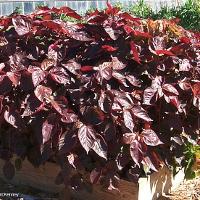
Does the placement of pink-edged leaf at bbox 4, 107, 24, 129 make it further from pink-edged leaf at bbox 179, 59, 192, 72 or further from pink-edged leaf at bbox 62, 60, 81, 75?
pink-edged leaf at bbox 179, 59, 192, 72

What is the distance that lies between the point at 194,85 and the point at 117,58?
518mm

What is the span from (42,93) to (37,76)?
0.11 m

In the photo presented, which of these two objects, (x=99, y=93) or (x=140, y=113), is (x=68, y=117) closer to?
(x=99, y=93)

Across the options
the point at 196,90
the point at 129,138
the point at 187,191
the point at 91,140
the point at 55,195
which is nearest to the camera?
the point at 91,140

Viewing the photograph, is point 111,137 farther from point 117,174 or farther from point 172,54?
point 172,54

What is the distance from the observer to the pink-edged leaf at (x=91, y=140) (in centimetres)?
282

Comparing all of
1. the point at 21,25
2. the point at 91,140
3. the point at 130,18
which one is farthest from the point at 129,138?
the point at 21,25

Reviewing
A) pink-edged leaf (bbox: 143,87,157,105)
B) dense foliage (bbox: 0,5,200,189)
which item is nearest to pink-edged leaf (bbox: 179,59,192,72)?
dense foliage (bbox: 0,5,200,189)

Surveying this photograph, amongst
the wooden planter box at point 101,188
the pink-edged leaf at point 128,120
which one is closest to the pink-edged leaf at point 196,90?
the pink-edged leaf at point 128,120

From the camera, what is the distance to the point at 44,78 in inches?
119

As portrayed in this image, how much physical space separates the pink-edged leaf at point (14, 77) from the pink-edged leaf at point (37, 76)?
0.35 feet

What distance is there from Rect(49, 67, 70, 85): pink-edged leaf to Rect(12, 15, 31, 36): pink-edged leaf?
1.06ft

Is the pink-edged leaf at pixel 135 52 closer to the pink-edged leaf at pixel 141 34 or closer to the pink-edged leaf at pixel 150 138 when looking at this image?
the pink-edged leaf at pixel 141 34

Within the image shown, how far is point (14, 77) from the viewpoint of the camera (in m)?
3.01
